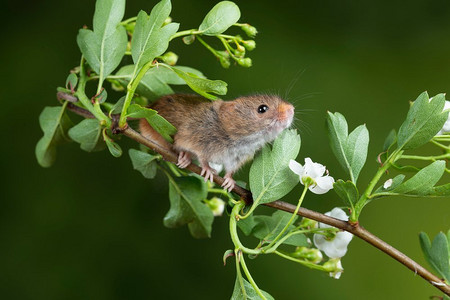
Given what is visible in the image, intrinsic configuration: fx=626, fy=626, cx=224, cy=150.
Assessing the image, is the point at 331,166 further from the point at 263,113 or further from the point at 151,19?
the point at 151,19

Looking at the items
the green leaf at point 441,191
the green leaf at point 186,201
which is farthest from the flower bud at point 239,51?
the green leaf at point 441,191

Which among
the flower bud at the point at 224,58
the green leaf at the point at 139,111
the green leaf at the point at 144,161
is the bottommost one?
the green leaf at the point at 144,161

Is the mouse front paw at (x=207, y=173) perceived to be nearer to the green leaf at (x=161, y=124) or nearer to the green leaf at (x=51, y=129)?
the green leaf at (x=161, y=124)

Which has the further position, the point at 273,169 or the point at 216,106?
the point at 216,106

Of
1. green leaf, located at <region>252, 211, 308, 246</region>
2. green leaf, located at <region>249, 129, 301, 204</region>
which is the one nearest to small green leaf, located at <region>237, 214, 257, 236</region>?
green leaf, located at <region>252, 211, 308, 246</region>

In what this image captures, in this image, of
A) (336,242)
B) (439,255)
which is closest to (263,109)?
(336,242)

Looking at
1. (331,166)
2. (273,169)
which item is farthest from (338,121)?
(331,166)
